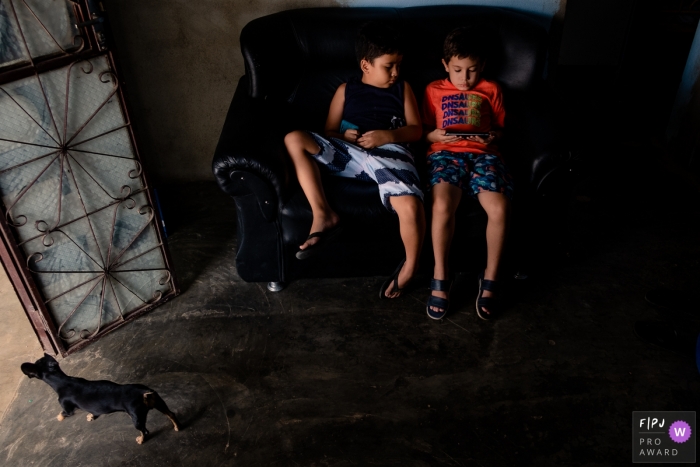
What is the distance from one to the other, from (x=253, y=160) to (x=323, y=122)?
61cm

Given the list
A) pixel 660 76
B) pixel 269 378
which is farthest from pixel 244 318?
pixel 660 76

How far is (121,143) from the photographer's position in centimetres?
189

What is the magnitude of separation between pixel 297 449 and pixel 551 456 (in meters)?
0.76

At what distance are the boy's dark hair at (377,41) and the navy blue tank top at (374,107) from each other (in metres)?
0.14

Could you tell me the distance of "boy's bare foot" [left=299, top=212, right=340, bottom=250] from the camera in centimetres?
190

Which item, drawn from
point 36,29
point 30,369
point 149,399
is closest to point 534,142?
point 149,399

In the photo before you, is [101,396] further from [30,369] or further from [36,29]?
[36,29]

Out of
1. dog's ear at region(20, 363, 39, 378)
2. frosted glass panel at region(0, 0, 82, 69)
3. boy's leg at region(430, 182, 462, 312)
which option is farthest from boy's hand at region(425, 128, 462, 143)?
dog's ear at region(20, 363, 39, 378)

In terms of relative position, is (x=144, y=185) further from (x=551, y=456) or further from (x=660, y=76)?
(x=660, y=76)

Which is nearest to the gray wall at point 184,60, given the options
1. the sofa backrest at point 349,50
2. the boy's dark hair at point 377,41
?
the sofa backrest at point 349,50

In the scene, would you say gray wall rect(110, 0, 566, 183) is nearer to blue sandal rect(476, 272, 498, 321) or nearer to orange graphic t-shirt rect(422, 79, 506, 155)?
orange graphic t-shirt rect(422, 79, 506, 155)

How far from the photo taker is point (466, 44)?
83.6 inches

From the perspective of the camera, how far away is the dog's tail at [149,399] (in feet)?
5.04

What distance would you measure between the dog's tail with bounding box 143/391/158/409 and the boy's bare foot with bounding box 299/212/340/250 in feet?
2.26
